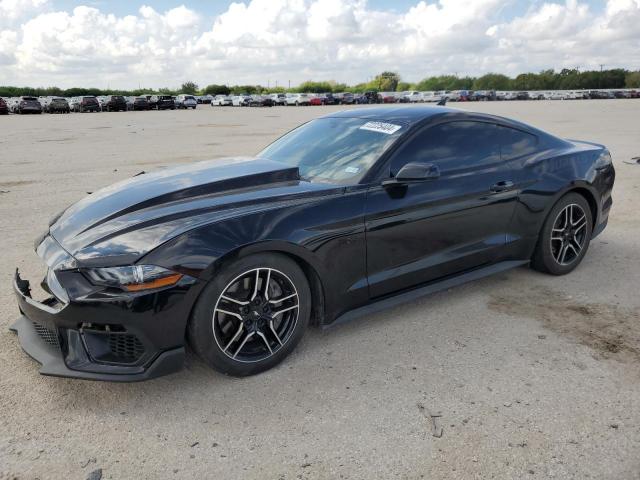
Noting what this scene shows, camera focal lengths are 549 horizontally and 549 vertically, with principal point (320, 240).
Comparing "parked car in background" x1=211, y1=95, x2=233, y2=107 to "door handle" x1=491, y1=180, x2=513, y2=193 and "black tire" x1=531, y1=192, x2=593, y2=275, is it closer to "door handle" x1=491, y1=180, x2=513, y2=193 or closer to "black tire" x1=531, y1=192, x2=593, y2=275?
"black tire" x1=531, y1=192, x2=593, y2=275

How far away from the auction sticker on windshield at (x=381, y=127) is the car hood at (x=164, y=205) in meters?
0.69

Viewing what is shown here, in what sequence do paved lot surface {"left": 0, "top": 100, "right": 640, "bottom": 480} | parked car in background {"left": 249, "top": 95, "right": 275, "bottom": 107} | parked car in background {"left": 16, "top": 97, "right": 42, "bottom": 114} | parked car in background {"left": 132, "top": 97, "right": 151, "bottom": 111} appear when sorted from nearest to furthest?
paved lot surface {"left": 0, "top": 100, "right": 640, "bottom": 480} → parked car in background {"left": 16, "top": 97, "right": 42, "bottom": 114} → parked car in background {"left": 132, "top": 97, "right": 151, "bottom": 111} → parked car in background {"left": 249, "top": 95, "right": 275, "bottom": 107}

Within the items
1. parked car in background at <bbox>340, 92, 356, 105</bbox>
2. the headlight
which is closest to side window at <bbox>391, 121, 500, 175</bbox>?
the headlight

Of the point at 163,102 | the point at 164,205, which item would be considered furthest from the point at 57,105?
the point at 164,205

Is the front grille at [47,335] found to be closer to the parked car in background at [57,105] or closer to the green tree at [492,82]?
the parked car in background at [57,105]

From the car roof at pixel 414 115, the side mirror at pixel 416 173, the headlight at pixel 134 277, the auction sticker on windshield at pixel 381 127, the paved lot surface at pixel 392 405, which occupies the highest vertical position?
the car roof at pixel 414 115

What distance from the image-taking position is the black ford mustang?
286 cm

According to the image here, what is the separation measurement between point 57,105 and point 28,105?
288 cm

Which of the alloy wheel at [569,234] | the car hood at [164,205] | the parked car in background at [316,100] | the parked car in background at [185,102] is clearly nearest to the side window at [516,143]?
the alloy wheel at [569,234]

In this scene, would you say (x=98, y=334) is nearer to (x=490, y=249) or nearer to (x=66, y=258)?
(x=66, y=258)

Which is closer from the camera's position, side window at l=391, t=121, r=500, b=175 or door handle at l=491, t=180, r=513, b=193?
side window at l=391, t=121, r=500, b=175

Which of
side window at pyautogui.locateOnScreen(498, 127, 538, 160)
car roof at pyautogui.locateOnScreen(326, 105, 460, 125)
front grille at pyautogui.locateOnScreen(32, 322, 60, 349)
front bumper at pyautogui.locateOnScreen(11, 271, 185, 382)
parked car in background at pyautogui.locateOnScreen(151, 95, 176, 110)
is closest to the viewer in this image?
front bumper at pyautogui.locateOnScreen(11, 271, 185, 382)

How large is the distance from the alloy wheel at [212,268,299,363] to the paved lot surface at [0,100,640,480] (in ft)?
0.62

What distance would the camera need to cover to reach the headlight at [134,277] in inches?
110
